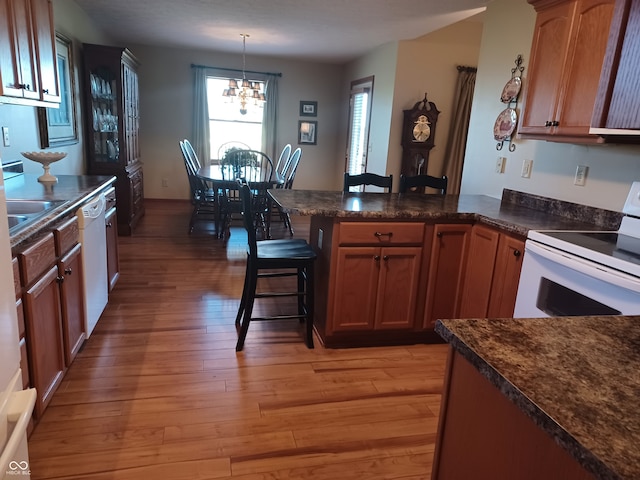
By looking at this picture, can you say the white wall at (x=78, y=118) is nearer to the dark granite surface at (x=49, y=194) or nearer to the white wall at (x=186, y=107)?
the dark granite surface at (x=49, y=194)

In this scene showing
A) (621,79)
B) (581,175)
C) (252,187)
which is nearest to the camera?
(621,79)

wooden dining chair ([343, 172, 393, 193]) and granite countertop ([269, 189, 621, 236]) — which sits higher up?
wooden dining chair ([343, 172, 393, 193])

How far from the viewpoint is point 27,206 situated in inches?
83.7

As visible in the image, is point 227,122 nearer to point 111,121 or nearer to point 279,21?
point 111,121

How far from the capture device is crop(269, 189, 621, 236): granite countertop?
2420 mm

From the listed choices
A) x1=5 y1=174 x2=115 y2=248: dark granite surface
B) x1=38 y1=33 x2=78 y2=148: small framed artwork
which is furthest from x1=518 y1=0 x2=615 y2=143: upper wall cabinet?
x1=38 y1=33 x2=78 y2=148: small framed artwork

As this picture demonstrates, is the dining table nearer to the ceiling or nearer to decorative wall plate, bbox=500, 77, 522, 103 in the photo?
the ceiling

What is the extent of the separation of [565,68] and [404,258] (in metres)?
1.34

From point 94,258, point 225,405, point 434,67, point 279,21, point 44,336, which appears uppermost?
point 279,21

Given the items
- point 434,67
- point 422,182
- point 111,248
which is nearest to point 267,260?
point 111,248

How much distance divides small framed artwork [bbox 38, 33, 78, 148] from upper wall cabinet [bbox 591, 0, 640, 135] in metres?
3.80

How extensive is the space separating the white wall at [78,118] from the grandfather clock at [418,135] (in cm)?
362

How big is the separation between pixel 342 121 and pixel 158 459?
21.2 ft

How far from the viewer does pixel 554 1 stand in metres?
2.42
